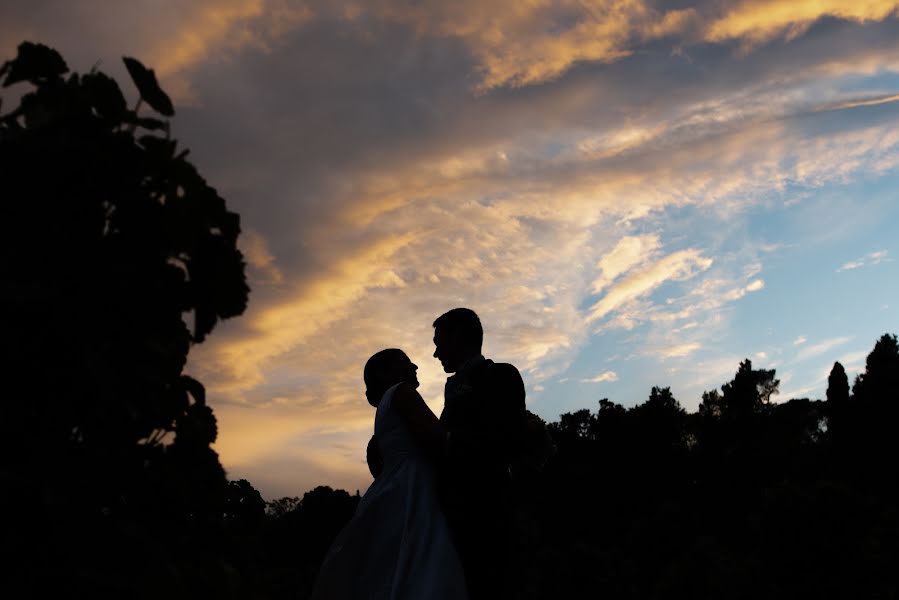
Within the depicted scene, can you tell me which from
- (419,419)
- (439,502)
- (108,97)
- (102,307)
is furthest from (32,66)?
(439,502)

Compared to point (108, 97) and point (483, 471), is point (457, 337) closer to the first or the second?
point (483, 471)

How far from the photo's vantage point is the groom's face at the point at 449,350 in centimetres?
563

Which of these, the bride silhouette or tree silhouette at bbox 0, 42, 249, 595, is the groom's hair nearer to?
the bride silhouette

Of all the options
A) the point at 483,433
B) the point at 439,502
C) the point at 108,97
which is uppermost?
the point at 108,97

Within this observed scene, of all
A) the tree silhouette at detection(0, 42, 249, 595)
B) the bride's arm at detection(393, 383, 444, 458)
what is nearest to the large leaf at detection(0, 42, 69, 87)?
the tree silhouette at detection(0, 42, 249, 595)

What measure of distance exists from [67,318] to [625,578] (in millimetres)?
21485

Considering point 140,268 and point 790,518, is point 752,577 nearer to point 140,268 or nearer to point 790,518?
point 790,518

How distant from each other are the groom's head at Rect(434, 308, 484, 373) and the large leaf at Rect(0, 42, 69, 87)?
3.56m

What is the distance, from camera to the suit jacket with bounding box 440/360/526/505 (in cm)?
505

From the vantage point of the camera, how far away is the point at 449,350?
5641mm

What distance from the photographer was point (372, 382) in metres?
5.87

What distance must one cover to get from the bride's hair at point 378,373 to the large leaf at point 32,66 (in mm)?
3630

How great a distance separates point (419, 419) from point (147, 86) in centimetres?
326

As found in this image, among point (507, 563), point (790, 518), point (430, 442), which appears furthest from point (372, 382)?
point (790, 518)
